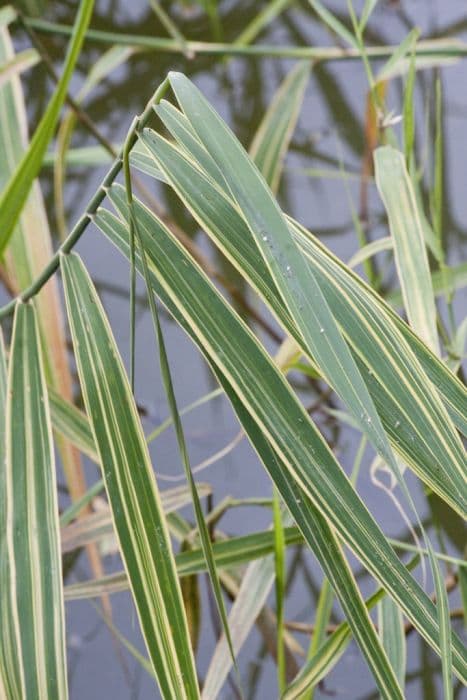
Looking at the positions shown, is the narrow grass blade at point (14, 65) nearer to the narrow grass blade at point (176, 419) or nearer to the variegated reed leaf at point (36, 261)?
the variegated reed leaf at point (36, 261)

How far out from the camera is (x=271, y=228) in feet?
1.25

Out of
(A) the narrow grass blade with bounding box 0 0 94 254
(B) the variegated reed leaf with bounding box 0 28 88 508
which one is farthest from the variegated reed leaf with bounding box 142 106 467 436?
(B) the variegated reed leaf with bounding box 0 28 88 508

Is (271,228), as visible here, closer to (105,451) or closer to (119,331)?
(105,451)

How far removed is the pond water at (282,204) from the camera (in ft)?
3.12

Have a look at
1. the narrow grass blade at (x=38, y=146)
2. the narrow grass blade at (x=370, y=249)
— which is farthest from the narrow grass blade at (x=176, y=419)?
the narrow grass blade at (x=370, y=249)

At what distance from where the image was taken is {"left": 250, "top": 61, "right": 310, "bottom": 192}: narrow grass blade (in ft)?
3.68

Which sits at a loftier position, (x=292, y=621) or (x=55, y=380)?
(x=55, y=380)

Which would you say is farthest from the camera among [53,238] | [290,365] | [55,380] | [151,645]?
[53,238]

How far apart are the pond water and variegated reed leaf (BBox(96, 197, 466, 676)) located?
26 centimetres

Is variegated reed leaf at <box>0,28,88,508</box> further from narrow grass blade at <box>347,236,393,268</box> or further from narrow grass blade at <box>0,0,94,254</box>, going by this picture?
narrow grass blade at <box>347,236,393,268</box>

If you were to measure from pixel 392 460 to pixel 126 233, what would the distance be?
8.5 inches

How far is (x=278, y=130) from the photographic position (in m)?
1.17

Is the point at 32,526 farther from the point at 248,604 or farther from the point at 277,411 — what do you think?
the point at 248,604

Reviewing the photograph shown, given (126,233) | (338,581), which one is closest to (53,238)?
(126,233)
